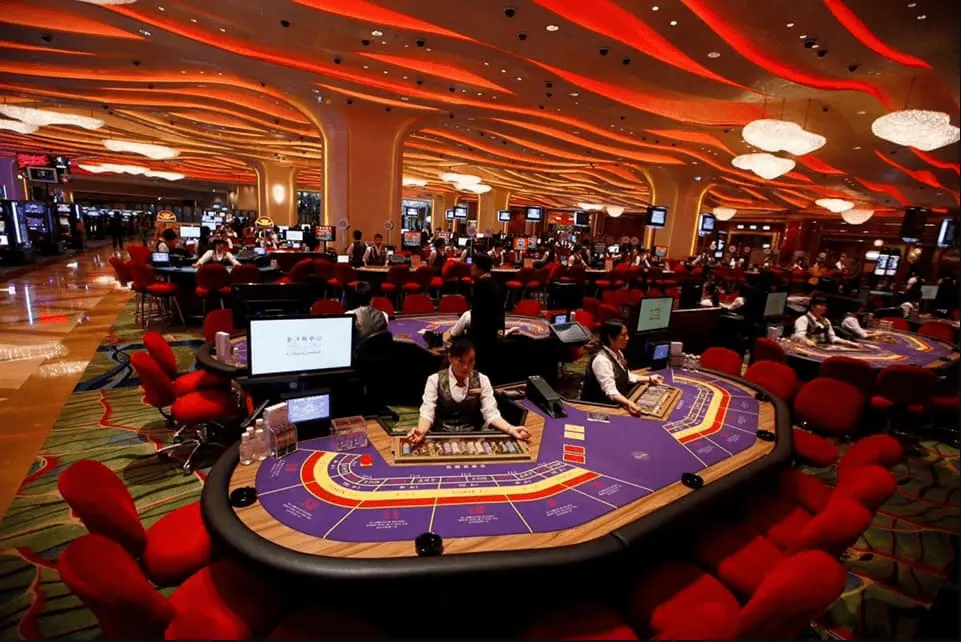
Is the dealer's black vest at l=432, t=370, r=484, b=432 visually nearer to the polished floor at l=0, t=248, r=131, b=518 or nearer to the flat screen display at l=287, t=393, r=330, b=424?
the flat screen display at l=287, t=393, r=330, b=424

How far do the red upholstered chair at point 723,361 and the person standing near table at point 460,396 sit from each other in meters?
2.27

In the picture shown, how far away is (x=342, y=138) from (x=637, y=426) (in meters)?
9.71

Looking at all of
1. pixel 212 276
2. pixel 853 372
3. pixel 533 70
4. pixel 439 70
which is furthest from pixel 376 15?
pixel 853 372

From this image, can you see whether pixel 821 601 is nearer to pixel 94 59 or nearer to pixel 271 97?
pixel 94 59

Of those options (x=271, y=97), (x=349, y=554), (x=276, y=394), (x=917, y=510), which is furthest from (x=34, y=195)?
(x=917, y=510)

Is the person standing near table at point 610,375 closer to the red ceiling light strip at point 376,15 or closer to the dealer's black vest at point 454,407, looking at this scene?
the dealer's black vest at point 454,407

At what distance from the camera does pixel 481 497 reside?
179 centimetres

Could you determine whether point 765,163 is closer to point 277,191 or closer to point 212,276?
point 212,276

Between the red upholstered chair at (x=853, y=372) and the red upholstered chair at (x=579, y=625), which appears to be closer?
the red upholstered chair at (x=579, y=625)

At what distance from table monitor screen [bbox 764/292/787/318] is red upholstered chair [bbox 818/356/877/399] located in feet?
6.84

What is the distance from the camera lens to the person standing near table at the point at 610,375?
2959 mm

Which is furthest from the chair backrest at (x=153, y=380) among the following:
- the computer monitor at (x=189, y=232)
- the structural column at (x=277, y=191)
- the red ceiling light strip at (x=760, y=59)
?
the structural column at (x=277, y=191)

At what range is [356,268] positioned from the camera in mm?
9320

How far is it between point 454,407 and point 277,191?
2121 cm
